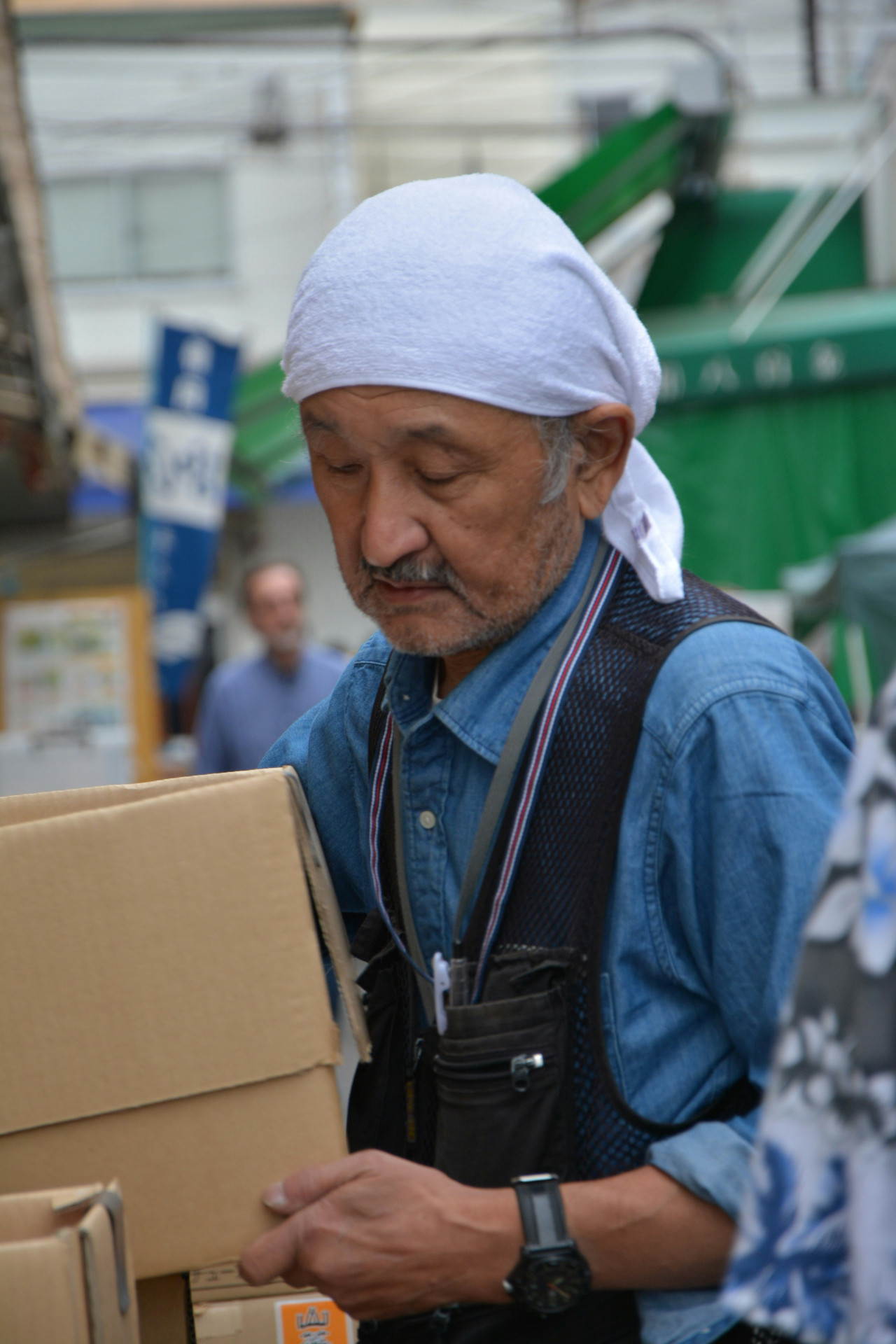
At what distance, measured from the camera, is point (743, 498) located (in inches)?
304

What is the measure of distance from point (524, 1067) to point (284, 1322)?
54cm

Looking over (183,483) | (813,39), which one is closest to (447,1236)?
(183,483)

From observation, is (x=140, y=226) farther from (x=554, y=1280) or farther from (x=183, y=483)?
(x=554, y=1280)

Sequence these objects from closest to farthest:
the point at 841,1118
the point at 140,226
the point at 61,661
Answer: the point at 841,1118, the point at 61,661, the point at 140,226

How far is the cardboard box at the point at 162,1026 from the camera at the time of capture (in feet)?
4.36

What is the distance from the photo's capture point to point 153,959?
52.9 inches

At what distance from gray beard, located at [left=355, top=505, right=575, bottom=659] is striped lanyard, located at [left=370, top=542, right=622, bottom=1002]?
42 mm

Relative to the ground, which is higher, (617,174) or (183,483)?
(617,174)

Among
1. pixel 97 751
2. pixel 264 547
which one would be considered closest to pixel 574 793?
pixel 97 751

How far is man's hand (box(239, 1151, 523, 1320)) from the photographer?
1.26 meters

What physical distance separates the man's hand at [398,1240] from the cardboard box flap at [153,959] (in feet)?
0.42

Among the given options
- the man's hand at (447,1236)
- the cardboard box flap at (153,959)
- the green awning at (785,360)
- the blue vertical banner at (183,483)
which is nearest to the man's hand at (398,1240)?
the man's hand at (447,1236)

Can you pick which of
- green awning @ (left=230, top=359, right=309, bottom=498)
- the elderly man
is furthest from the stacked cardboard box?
green awning @ (left=230, top=359, right=309, bottom=498)

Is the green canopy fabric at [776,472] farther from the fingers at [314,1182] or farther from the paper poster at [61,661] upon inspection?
the fingers at [314,1182]
